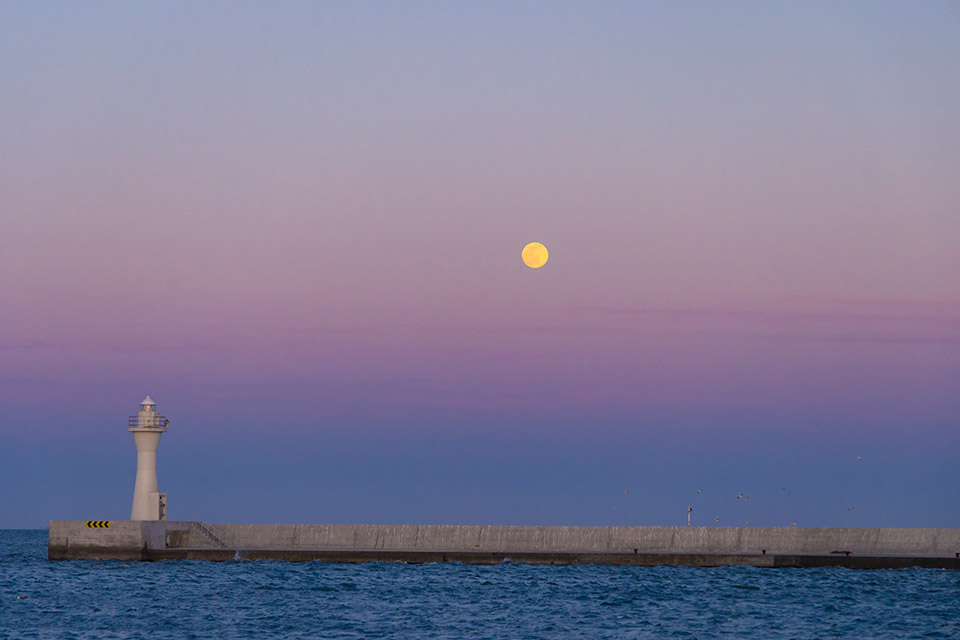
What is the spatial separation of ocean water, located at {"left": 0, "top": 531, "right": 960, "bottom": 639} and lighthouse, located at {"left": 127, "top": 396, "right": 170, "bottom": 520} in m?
2.16

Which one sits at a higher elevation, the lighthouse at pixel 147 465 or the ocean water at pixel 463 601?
the lighthouse at pixel 147 465

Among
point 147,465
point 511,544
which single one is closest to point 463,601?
point 511,544

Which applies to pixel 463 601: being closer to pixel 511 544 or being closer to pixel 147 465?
pixel 511 544

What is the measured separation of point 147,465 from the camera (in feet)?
157

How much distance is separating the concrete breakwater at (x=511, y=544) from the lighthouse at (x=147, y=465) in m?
0.77

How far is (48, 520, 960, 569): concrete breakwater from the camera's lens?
45.9 meters

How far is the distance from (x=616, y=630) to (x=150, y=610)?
14.2 meters

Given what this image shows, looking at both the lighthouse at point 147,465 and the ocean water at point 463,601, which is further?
the lighthouse at point 147,465

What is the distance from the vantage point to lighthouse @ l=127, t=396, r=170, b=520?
47.5 metres

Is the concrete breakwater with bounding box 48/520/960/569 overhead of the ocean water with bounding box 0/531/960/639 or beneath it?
overhead

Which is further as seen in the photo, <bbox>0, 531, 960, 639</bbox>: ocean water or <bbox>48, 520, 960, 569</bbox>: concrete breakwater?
<bbox>48, 520, 960, 569</bbox>: concrete breakwater

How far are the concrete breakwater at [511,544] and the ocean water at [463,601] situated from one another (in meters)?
0.67

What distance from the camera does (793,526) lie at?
48.5 meters

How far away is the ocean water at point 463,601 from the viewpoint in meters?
33.2
